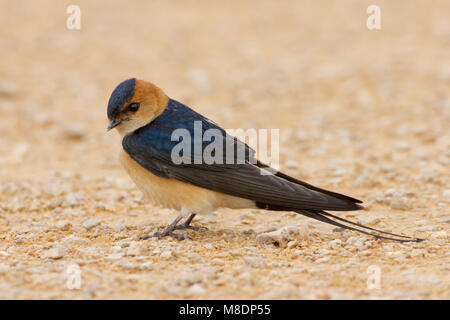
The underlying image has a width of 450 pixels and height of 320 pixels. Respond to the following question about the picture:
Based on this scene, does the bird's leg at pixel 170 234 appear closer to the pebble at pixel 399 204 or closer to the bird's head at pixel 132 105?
the bird's head at pixel 132 105

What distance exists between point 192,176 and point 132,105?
2.11 ft

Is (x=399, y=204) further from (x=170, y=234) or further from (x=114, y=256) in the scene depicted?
(x=114, y=256)

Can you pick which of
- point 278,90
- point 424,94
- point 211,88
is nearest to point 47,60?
point 211,88

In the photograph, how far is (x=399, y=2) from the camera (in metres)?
10.9

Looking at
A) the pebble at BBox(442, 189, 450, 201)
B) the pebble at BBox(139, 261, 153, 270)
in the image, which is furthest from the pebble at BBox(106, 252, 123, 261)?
the pebble at BBox(442, 189, 450, 201)

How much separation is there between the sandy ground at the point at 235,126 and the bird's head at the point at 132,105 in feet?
2.30

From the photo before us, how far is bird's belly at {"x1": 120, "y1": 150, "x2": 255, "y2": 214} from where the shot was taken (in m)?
4.13

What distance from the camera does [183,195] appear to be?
4.14 metres

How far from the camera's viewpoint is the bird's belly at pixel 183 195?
13.5 ft

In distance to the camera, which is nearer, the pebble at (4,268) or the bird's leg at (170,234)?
the pebble at (4,268)

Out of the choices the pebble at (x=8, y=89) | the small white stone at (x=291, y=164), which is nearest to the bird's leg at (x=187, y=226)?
the small white stone at (x=291, y=164)

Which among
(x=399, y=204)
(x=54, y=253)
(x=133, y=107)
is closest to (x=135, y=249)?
(x=54, y=253)

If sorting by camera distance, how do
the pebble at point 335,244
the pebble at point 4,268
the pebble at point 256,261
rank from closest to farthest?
the pebble at point 4,268 → the pebble at point 256,261 → the pebble at point 335,244

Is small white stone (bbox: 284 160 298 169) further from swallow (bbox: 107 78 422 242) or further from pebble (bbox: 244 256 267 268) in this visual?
pebble (bbox: 244 256 267 268)
